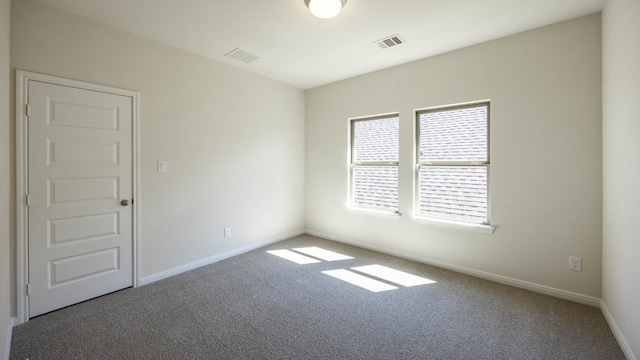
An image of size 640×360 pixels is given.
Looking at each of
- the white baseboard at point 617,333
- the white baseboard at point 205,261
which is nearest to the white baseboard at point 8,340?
the white baseboard at point 205,261

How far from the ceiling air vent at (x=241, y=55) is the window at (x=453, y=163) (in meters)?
2.36

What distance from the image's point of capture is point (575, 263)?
2584 millimetres

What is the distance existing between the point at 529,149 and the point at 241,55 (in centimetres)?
352

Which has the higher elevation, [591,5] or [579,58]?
[591,5]

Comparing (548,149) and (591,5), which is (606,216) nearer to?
(548,149)

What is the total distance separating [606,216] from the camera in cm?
235

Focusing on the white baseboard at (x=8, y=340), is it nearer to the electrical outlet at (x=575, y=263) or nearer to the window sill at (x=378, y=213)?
the window sill at (x=378, y=213)

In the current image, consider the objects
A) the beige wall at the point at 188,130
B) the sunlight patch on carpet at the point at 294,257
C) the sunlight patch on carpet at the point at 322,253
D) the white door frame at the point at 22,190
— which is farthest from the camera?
the sunlight patch on carpet at the point at 322,253

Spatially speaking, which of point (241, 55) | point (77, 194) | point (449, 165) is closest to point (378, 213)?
point (449, 165)

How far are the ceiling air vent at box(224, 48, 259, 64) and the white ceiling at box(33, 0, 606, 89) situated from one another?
0.21ft

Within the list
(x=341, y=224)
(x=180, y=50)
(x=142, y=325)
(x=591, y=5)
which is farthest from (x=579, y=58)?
(x=142, y=325)

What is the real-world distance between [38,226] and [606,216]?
5.02m

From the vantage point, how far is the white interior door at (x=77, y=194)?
2307 millimetres

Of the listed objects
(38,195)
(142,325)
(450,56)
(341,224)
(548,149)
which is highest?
(450,56)
